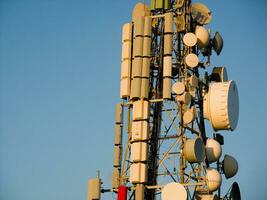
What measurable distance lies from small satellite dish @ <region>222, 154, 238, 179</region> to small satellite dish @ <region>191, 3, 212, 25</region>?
8.27 metres

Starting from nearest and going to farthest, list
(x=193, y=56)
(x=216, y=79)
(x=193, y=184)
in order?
(x=193, y=184) < (x=193, y=56) < (x=216, y=79)

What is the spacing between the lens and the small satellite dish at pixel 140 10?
3794 centimetres

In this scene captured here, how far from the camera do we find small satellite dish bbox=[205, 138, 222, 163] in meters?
35.2

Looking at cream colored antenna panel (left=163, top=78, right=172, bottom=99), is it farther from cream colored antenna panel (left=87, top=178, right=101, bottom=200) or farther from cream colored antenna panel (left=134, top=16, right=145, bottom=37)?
cream colored antenna panel (left=87, top=178, right=101, bottom=200)

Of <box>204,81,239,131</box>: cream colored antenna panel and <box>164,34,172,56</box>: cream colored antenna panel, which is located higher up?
<box>164,34,172,56</box>: cream colored antenna panel

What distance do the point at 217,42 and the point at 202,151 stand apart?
7663 millimetres

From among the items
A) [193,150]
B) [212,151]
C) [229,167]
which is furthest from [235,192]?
[193,150]

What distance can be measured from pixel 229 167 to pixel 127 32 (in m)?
9.72

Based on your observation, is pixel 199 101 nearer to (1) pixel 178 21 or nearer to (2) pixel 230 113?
(2) pixel 230 113

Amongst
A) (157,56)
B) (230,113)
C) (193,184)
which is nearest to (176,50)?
(157,56)

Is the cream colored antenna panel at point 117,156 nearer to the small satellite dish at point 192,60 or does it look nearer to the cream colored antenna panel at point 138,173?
the cream colored antenna panel at point 138,173

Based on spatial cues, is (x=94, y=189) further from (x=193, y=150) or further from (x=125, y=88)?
(x=193, y=150)

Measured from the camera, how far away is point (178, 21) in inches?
1467

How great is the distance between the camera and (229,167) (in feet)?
120
